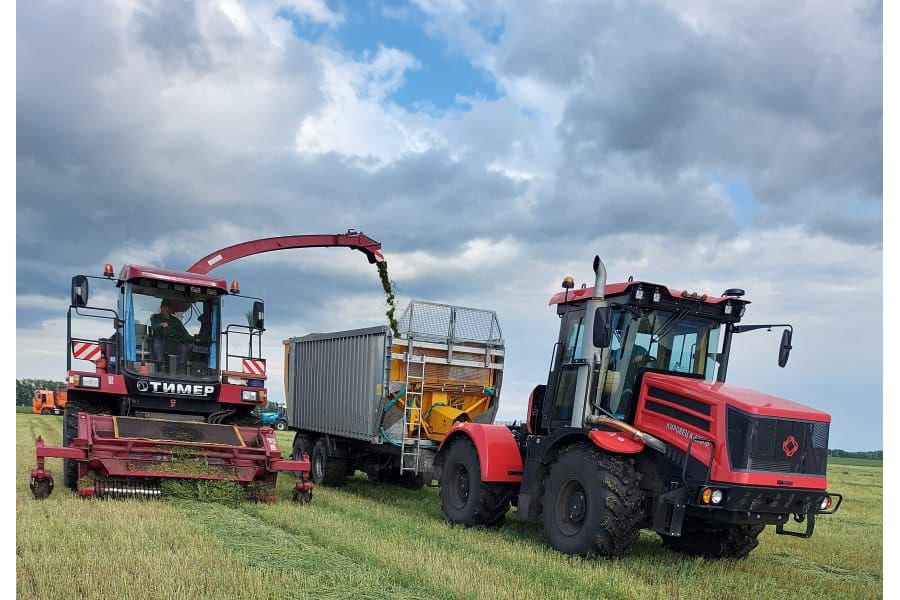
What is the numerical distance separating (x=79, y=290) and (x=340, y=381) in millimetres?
4622

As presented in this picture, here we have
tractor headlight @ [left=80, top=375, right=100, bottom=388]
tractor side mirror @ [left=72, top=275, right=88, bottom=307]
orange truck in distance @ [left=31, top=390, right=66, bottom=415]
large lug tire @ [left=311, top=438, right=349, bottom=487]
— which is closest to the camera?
tractor side mirror @ [left=72, top=275, right=88, bottom=307]

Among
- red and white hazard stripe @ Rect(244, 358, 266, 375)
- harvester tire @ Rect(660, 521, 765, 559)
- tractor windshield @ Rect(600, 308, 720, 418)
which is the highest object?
tractor windshield @ Rect(600, 308, 720, 418)

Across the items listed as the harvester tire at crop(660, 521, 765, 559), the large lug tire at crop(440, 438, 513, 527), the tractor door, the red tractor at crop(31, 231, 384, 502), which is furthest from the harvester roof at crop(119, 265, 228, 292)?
the harvester tire at crop(660, 521, 765, 559)

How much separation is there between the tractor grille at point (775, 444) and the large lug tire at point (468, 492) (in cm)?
318

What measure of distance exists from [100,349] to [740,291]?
9.66m

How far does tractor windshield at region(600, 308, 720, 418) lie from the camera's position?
345 inches

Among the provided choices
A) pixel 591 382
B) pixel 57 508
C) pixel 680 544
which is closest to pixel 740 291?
pixel 591 382

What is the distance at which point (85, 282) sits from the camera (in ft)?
38.4

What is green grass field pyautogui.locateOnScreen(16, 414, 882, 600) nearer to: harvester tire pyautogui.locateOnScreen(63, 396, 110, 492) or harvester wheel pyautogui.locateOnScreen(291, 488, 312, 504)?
harvester wheel pyautogui.locateOnScreen(291, 488, 312, 504)

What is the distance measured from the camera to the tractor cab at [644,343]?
8.76 meters

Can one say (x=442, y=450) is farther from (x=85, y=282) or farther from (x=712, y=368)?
(x=85, y=282)

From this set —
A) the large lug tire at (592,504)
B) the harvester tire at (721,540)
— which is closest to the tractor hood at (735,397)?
the large lug tire at (592,504)

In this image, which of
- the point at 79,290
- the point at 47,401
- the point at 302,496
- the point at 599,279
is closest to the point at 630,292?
the point at 599,279

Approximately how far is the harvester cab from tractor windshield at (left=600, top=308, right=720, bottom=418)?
16.1 ft
